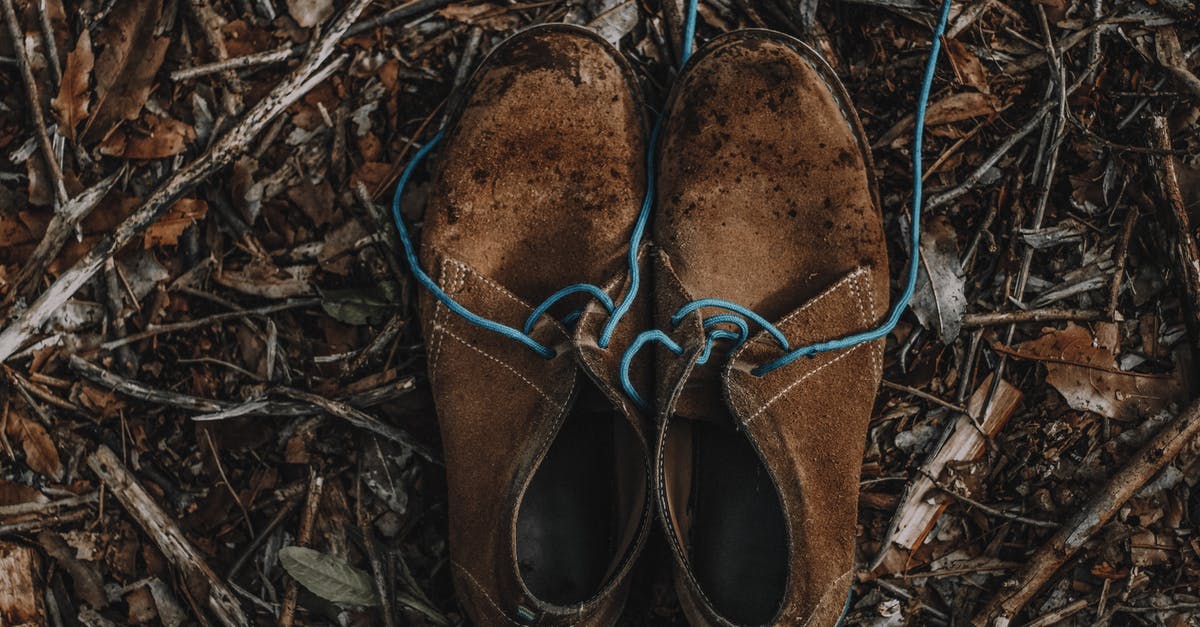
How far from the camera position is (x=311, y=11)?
2400 millimetres

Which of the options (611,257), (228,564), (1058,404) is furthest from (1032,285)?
(228,564)

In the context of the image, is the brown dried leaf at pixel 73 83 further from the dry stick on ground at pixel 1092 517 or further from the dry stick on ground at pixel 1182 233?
the dry stick on ground at pixel 1182 233

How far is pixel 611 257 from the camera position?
2.21 metres

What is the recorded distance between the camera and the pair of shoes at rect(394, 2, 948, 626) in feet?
6.49

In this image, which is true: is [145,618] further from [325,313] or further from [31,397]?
[325,313]

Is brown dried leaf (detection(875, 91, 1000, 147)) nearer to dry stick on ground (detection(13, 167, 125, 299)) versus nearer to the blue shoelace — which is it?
the blue shoelace

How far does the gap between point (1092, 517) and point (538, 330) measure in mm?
1553

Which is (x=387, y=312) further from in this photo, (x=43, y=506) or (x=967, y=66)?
(x=967, y=66)

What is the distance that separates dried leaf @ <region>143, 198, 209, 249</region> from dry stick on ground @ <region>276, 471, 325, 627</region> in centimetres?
77

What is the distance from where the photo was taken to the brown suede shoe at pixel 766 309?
1979mm

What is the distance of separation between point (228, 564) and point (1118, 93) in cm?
280

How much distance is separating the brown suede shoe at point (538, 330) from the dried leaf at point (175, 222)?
68 cm

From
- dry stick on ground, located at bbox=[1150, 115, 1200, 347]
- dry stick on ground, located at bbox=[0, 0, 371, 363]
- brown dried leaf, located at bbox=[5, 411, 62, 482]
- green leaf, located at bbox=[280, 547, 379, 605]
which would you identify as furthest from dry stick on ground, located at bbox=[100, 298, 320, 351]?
dry stick on ground, located at bbox=[1150, 115, 1200, 347]

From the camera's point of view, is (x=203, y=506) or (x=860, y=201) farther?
(x=203, y=506)
